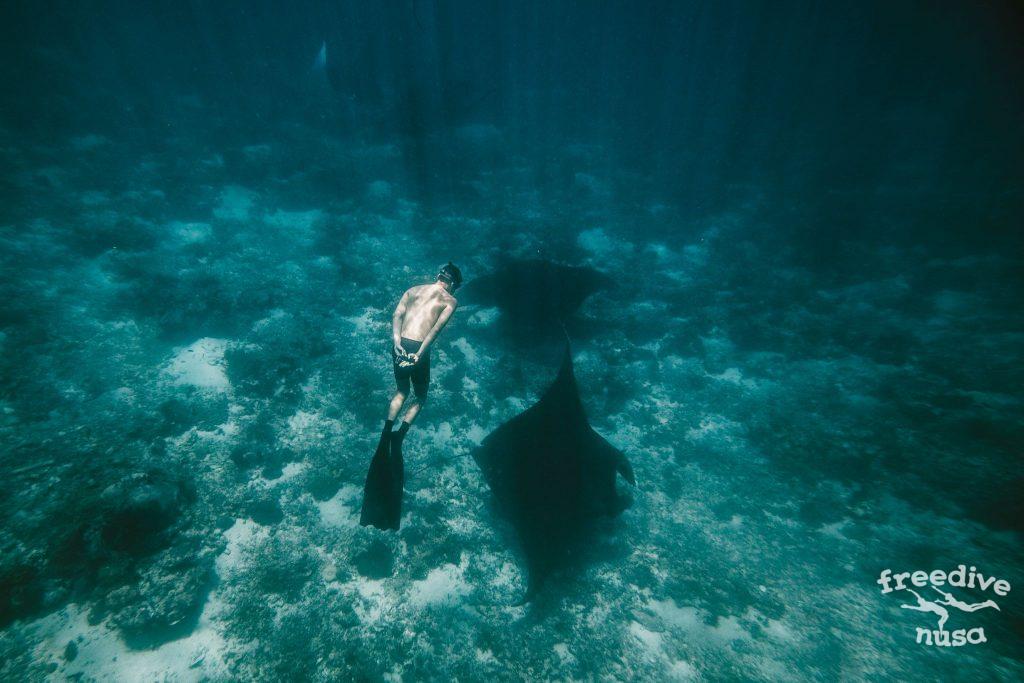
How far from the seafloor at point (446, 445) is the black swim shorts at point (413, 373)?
1408mm

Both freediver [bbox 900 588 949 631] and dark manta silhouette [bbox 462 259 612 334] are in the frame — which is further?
dark manta silhouette [bbox 462 259 612 334]

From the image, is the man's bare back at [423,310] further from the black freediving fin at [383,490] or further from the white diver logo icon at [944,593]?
the white diver logo icon at [944,593]

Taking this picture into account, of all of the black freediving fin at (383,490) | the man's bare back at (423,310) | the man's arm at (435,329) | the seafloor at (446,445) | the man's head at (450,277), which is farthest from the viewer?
the man's head at (450,277)

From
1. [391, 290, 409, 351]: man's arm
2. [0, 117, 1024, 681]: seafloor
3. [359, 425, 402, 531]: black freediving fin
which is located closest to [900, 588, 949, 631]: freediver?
[0, 117, 1024, 681]: seafloor

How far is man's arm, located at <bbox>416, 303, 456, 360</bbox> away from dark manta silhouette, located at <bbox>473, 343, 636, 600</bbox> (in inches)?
51.9

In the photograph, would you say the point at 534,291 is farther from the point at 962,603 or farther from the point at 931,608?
the point at 962,603

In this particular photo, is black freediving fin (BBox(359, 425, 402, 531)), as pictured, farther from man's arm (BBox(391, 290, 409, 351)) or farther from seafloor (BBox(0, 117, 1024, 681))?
man's arm (BBox(391, 290, 409, 351))

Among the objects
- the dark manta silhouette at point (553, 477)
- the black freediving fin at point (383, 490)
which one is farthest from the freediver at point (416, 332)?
the dark manta silhouette at point (553, 477)

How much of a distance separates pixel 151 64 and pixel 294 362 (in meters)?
17.2

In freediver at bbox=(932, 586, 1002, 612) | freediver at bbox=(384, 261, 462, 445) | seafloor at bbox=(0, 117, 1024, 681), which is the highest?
freediver at bbox=(384, 261, 462, 445)

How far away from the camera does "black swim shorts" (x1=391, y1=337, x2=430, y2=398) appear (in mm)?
4109

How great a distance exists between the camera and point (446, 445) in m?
5.42

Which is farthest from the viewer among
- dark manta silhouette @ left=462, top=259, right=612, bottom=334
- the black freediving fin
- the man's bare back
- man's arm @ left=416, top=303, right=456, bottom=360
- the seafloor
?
dark manta silhouette @ left=462, top=259, right=612, bottom=334

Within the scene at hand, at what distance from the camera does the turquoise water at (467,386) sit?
3.66 metres
